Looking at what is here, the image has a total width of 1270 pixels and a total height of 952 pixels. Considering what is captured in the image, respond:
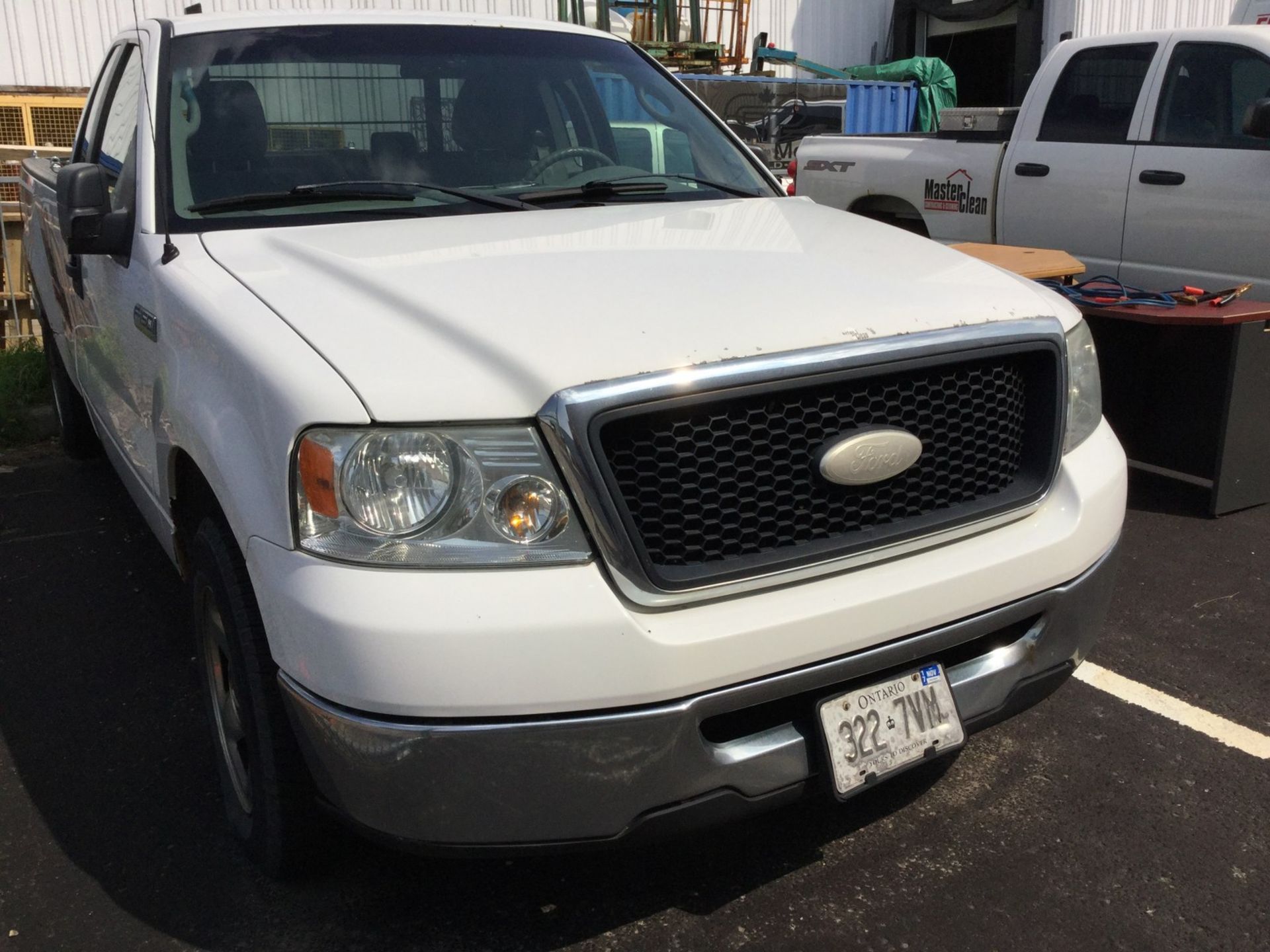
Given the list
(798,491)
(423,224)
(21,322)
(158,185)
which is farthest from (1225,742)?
(21,322)

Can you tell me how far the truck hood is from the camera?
211 cm

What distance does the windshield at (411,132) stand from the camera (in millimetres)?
3191

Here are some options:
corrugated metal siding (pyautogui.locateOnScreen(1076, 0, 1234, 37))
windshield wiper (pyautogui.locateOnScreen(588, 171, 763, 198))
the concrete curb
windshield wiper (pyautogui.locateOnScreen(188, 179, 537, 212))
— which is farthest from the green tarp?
windshield wiper (pyautogui.locateOnScreen(188, 179, 537, 212))

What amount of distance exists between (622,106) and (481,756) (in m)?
2.63

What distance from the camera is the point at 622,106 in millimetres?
4008

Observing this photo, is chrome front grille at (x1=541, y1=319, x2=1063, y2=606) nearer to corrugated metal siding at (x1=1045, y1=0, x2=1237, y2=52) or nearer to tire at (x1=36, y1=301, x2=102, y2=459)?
tire at (x1=36, y1=301, x2=102, y2=459)

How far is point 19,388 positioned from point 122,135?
142 inches

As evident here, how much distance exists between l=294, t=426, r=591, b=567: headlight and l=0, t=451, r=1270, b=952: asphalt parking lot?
→ 865mm

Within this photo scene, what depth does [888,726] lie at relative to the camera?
2299 millimetres

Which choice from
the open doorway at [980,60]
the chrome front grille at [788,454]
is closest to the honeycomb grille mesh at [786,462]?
the chrome front grille at [788,454]

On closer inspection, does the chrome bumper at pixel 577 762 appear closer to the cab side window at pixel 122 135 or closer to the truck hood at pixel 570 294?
the truck hood at pixel 570 294

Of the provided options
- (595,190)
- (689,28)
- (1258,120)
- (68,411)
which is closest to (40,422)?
(68,411)

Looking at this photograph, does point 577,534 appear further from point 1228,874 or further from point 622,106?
point 622,106

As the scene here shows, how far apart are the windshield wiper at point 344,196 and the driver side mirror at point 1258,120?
4.14 meters
